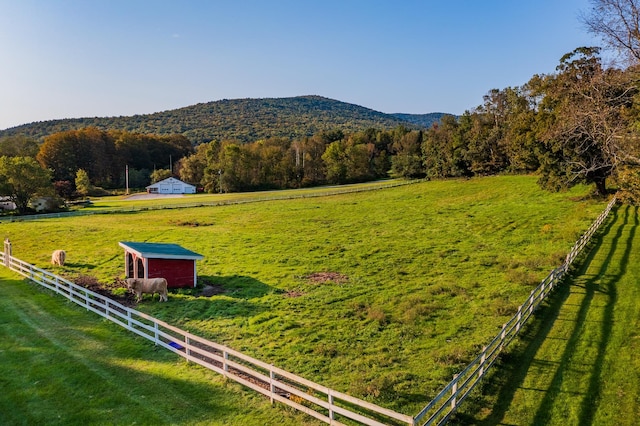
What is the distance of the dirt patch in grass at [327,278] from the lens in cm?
2206

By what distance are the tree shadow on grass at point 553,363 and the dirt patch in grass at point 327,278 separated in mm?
9208

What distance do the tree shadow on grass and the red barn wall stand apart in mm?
14975

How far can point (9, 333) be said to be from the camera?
613 inches

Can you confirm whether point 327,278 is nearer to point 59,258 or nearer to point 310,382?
point 310,382

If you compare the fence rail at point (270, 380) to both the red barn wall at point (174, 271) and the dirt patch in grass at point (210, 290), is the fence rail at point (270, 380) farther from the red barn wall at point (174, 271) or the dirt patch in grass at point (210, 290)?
the dirt patch in grass at point (210, 290)

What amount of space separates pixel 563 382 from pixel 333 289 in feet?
35.7

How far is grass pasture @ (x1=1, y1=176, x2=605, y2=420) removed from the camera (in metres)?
13.5

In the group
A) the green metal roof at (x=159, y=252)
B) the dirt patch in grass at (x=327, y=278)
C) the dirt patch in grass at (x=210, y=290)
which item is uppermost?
the green metal roof at (x=159, y=252)

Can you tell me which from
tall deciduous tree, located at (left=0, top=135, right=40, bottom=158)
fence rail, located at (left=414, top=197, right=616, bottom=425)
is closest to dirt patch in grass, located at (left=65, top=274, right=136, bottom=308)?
fence rail, located at (left=414, top=197, right=616, bottom=425)

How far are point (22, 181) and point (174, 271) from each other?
4511 centimetres

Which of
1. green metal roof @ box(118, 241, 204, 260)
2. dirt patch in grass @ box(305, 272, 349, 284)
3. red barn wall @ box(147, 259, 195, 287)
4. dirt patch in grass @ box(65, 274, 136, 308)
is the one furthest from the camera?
dirt patch in grass @ box(305, 272, 349, 284)

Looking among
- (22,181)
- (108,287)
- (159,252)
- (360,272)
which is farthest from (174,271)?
(22,181)

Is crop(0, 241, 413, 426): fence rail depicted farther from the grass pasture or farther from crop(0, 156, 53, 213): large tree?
crop(0, 156, 53, 213): large tree

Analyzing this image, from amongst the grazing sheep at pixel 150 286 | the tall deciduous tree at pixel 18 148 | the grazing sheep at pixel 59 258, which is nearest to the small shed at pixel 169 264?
the grazing sheep at pixel 150 286
